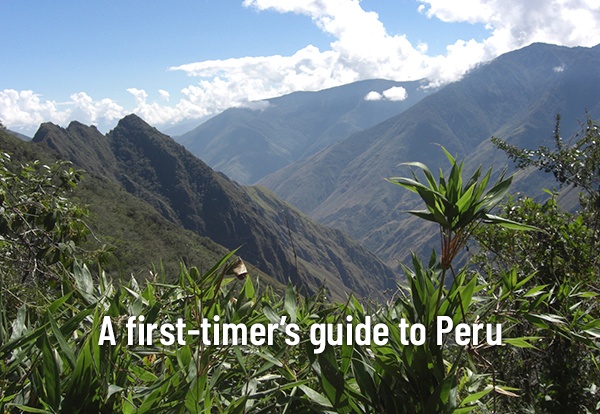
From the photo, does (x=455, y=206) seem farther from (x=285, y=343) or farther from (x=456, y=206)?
(x=285, y=343)

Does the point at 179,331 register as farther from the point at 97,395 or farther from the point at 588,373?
the point at 588,373

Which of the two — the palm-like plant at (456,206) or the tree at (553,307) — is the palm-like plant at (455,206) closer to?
the palm-like plant at (456,206)

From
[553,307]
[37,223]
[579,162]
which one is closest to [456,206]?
[553,307]

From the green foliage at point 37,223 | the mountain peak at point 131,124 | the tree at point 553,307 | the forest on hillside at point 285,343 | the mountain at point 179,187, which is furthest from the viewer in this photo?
the mountain peak at point 131,124

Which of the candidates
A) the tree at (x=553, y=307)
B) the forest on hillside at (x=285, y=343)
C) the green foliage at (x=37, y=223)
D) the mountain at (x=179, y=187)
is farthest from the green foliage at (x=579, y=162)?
the mountain at (x=179, y=187)

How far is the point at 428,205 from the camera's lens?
1332 mm

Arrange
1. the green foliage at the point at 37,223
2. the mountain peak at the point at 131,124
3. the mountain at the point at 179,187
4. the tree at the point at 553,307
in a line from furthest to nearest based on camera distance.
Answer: the mountain peak at the point at 131,124 < the mountain at the point at 179,187 < the green foliage at the point at 37,223 < the tree at the point at 553,307

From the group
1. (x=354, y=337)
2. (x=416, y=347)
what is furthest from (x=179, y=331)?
(x=416, y=347)

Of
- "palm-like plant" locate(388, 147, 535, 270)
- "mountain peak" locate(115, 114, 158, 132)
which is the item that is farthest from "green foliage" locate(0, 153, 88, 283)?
"mountain peak" locate(115, 114, 158, 132)

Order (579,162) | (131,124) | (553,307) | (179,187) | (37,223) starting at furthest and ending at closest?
(131,124) → (179,187) → (579,162) → (37,223) → (553,307)

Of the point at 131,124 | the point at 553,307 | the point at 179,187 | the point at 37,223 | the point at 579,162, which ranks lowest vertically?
the point at 553,307

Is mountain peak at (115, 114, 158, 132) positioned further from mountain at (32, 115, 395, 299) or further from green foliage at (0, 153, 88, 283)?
green foliage at (0, 153, 88, 283)

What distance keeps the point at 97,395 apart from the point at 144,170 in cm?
13726

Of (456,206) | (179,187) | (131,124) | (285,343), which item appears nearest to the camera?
(456,206)
